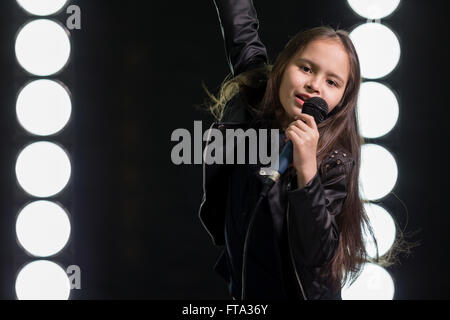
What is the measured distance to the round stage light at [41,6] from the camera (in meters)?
1.39

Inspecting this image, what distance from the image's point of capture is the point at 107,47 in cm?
144

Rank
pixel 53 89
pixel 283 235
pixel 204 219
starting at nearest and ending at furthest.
A: pixel 283 235, pixel 204 219, pixel 53 89

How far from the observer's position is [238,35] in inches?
38.1

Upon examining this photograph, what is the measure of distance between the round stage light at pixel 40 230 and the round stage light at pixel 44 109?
0.16 metres

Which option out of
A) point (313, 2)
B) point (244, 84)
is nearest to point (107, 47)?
point (313, 2)

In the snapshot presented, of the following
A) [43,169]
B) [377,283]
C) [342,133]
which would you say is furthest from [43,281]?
[342,133]

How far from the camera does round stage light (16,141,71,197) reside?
4.60ft

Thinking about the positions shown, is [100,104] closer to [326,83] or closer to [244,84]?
[244,84]

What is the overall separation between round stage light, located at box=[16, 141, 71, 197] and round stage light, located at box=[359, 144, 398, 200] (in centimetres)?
63

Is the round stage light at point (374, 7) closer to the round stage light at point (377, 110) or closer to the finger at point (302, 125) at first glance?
the round stage light at point (377, 110)

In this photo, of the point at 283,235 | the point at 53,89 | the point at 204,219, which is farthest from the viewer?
the point at 53,89

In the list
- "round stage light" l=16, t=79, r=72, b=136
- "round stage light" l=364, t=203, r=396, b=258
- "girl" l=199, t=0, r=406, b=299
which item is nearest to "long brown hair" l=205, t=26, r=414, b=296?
"girl" l=199, t=0, r=406, b=299

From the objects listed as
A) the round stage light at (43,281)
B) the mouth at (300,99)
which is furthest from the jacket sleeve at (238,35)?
the round stage light at (43,281)
